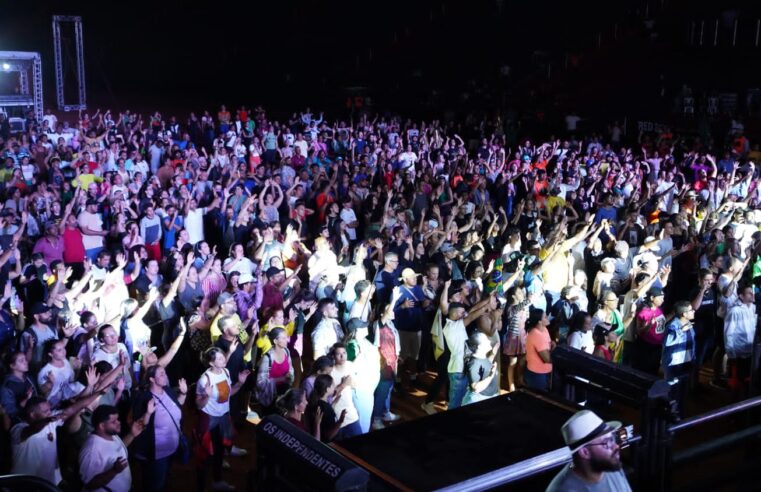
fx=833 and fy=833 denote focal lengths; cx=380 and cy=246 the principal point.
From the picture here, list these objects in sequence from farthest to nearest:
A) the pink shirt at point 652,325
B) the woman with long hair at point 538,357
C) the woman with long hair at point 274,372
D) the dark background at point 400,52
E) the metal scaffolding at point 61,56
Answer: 1. the dark background at point 400,52
2. the metal scaffolding at point 61,56
3. the pink shirt at point 652,325
4. the woman with long hair at point 538,357
5. the woman with long hair at point 274,372

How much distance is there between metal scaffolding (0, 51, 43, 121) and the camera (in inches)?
686

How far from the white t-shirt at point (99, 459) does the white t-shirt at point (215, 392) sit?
90cm

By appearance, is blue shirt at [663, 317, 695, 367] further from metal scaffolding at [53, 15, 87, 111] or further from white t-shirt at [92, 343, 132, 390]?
metal scaffolding at [53, 15, 87, 111]

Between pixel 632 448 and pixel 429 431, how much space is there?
75cm

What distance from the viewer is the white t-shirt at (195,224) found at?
10023mm

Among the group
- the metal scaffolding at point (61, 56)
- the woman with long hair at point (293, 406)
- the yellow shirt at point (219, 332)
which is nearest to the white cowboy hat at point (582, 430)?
the woman with long hair at point (293, 406)

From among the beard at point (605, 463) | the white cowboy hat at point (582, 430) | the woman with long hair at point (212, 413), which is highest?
the white cowboy hat at point (582, 430)

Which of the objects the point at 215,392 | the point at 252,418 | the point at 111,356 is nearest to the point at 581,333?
the point at 252,418

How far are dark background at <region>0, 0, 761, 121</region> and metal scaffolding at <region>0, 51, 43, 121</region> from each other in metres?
4.89

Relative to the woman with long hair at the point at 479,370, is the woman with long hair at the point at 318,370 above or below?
above

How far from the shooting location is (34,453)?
4.72m

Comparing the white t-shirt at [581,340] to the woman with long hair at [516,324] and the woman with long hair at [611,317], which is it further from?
the woman with long hair at [516,324]

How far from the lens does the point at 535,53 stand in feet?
86.9

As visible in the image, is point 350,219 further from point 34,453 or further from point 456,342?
point 34,453
